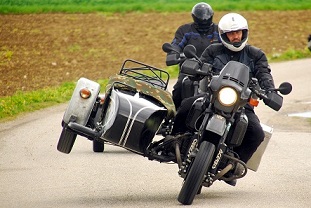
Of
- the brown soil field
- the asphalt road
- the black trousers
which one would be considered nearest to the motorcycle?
the black trousers

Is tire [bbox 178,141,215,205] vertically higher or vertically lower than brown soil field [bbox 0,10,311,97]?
higher

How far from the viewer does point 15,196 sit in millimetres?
10641

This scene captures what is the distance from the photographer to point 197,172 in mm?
9648

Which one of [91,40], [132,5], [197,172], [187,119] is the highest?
[187,119]

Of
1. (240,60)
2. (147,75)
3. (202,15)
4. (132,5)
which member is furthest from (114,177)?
(132,5)

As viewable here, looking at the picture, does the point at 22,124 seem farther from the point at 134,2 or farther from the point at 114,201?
the point at 134,2

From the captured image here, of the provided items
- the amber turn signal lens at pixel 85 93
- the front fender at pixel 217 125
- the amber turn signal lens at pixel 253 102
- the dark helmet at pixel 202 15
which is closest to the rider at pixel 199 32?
the dark helmet at pixel 202 15

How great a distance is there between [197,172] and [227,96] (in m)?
0.74

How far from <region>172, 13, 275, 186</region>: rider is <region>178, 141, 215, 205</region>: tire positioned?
78cm

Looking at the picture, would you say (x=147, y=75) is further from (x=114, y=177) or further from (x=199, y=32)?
(x=199, y=32)

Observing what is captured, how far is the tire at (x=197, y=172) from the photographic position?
965cm

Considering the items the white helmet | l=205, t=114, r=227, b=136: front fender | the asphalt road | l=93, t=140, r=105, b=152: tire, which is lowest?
l=93, t=140, r=105, b=152: tire

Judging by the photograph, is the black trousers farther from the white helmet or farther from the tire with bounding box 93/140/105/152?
the tire with bounding box 93/140/105/152

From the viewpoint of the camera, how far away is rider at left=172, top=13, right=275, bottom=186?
10.4 meters
